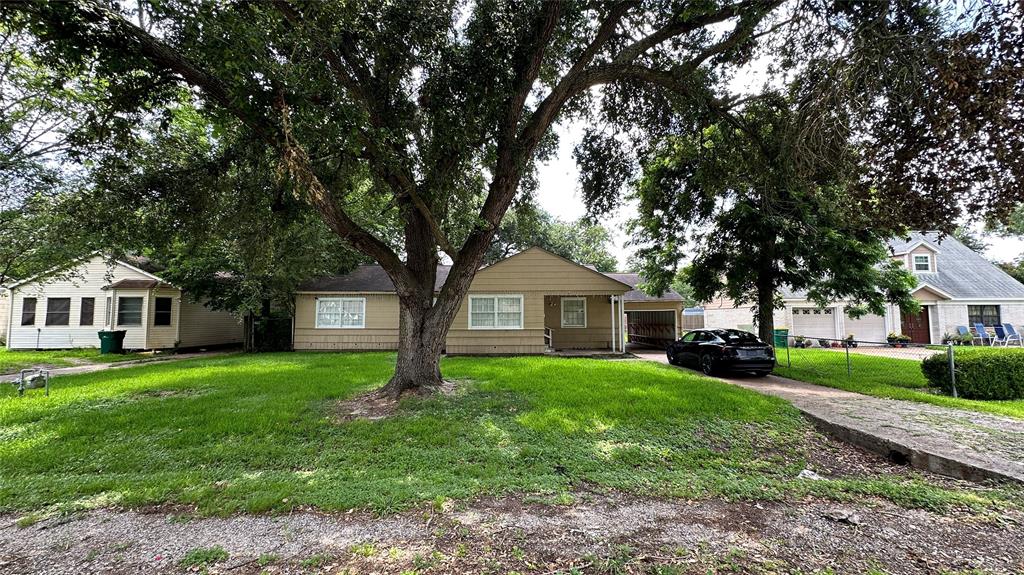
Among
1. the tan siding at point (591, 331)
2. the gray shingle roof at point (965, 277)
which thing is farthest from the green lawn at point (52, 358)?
the gray shingle roof at point (965, 277)

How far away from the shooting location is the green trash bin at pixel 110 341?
53.0 feet

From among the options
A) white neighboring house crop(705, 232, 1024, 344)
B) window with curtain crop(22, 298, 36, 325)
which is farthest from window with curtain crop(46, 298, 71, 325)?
white neighboring house crop(705, 232, 1024, 344)

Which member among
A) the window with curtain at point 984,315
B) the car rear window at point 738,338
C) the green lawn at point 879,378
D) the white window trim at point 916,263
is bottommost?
the green lawn at point 879,378

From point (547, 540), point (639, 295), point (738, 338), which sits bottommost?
point (547, 540)

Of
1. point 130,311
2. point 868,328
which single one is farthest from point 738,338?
point 130,311

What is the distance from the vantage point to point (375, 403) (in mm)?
7062

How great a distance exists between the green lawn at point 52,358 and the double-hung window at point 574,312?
16.8 meters

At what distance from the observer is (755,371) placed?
10516mm

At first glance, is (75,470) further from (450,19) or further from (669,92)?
(669,92)

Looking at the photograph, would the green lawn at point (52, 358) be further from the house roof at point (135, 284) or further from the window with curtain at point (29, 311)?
the house roof at point (135, 284)

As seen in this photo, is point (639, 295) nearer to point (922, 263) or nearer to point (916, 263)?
point (916, 263)

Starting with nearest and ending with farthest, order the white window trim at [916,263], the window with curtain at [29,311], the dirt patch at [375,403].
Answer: the dirt patch at [375,403] < the window with curtain at [29,311] < the white window trim at [916,263]

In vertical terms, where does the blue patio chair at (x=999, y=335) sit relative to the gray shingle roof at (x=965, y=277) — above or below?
below

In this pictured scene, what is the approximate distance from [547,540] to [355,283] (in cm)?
1572
